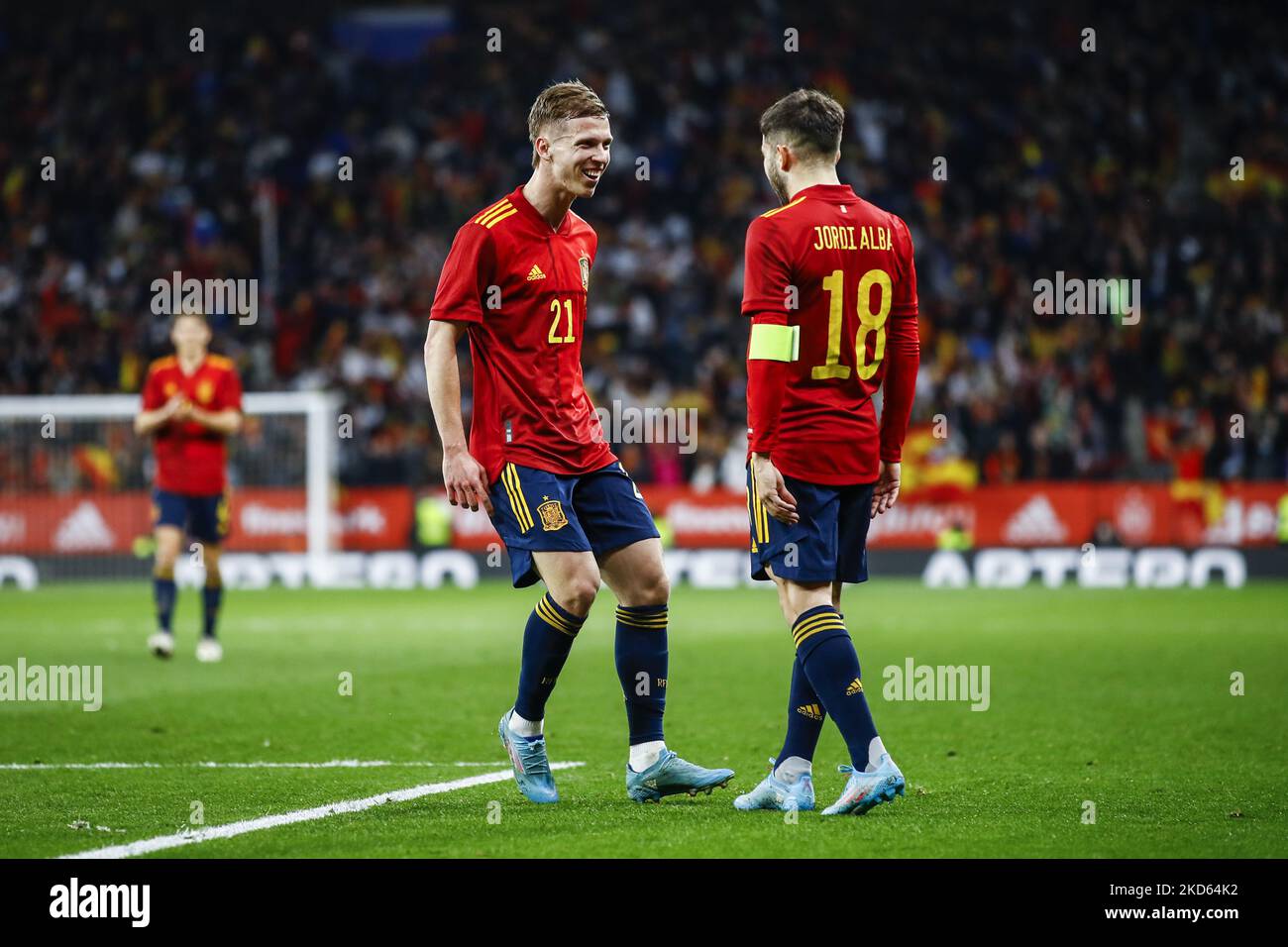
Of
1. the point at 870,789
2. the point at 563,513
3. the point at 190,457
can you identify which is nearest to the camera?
the point at 870,789

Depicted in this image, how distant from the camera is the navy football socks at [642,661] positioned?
6195mm

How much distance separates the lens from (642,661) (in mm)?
6219

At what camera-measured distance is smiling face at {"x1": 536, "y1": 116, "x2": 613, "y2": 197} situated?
609 cm

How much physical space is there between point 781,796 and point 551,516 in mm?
1195

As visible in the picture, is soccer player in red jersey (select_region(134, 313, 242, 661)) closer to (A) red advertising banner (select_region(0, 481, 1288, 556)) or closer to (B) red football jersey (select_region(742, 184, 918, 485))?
(B) red football jersey (select_region(742, 184, 918, 485))

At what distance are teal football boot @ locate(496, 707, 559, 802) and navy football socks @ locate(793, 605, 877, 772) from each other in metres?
1.01

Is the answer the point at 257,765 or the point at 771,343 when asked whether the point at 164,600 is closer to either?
the point at 257,765

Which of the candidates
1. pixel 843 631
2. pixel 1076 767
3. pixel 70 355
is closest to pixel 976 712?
pixel 1076 767

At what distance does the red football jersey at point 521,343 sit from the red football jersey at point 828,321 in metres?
0.70

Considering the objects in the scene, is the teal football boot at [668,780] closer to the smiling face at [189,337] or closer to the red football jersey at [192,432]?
the red football jersey at [192,432]

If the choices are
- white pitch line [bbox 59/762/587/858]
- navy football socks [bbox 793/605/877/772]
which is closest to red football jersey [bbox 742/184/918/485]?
navy football socks [bbox 793/605/877/772]

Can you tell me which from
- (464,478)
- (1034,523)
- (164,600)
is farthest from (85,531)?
(464,478)

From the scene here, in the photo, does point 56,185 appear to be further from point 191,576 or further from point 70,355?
point 191,576

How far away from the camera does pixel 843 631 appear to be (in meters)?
5.71
